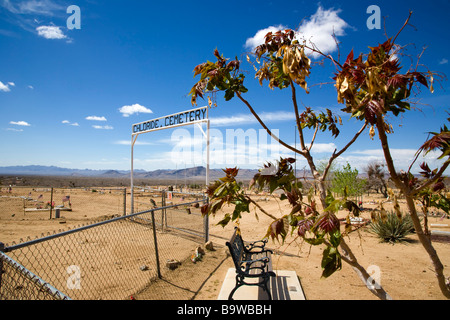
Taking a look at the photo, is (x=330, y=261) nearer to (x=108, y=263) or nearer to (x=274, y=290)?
(x=274, y=290)

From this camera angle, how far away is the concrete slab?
13.1 feet

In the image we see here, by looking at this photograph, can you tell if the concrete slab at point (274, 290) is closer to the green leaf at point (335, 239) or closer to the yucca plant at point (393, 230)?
the green leaf at point (335, 239)

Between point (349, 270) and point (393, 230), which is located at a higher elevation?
point (393, 230)

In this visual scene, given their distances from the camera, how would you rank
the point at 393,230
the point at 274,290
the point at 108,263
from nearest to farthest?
the point at 274,290
the point at 108,263
the point at 393,230

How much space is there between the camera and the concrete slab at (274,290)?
401cm

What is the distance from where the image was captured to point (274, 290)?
167 inches

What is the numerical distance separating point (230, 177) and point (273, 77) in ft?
3.18

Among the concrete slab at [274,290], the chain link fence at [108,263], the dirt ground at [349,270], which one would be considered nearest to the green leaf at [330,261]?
the dirt ground at [349,270]

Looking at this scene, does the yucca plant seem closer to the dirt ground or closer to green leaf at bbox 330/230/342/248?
the dirt ground

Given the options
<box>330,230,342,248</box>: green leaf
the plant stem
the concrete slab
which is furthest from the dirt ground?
<box>330,230,342,248</box>: green leaf

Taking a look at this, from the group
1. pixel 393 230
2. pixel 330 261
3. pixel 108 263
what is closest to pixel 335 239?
pixel 330 261

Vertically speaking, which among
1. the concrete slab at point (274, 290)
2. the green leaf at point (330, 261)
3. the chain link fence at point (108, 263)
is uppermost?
the green leaf at point (330, 261)
